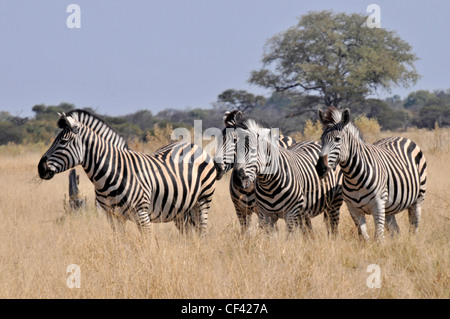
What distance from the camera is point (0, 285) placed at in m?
5.44

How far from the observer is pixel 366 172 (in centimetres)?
645

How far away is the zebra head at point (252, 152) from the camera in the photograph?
6145mm

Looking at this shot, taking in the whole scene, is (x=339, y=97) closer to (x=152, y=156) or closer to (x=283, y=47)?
(x=283, y=47)

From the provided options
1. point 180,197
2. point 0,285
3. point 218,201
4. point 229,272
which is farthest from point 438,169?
point 0,285

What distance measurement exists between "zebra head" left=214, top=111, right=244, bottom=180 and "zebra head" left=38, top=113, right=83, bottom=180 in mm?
1578

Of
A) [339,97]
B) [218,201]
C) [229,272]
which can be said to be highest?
[339,97]

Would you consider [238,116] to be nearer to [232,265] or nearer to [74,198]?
[232,265]

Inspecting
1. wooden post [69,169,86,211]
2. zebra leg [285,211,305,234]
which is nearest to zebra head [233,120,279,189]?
zebra leg [285,211,305,234]

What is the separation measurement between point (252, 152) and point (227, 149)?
28 centimetres

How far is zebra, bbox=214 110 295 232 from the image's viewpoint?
630 centimetres

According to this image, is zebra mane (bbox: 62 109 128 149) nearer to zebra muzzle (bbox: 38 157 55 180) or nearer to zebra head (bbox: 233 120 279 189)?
zebra muzzle (bbox: 38 157 55 180)

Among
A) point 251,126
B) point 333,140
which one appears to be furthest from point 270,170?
point 333,140

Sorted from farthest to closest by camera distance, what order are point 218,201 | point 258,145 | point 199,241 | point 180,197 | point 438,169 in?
point 438,169, point 218,201, point 180,197, point 199,241, point 258,145

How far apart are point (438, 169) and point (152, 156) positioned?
9050 mm
